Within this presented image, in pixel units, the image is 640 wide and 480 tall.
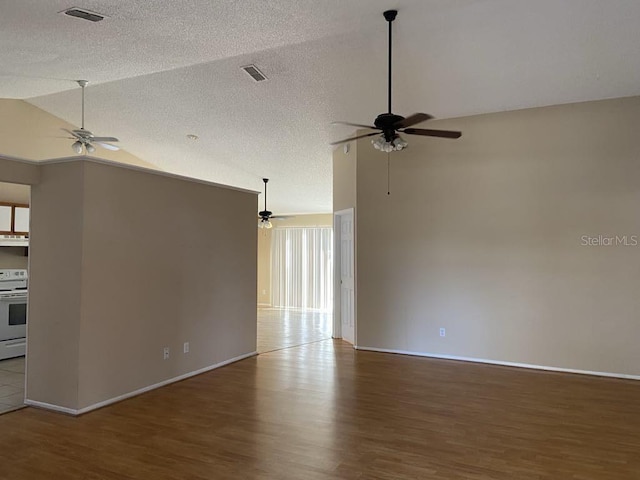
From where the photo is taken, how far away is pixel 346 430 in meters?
3.42

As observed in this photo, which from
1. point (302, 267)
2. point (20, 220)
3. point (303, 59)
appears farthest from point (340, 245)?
point (20, 220)

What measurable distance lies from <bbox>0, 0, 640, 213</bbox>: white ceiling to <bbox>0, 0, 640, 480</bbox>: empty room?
0.03 meters

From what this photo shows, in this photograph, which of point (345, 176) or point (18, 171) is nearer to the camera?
point (18, 171)

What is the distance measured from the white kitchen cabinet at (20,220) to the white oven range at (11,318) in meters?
0.88

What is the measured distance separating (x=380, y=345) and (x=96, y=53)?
4.95 meters

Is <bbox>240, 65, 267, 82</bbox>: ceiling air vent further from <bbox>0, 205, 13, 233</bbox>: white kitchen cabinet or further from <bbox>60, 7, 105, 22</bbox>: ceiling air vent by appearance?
<bbox>0, 205, 13, 233</bbox>: white kitchen cabinet

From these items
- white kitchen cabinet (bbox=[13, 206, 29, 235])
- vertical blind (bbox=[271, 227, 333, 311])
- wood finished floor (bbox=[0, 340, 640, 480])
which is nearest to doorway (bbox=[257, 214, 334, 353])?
vertical blind (bbox=[271, 227, 333, 311])

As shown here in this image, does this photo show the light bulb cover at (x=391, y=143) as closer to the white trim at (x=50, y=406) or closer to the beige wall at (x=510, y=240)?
the beige wall at (x=510, y=240)

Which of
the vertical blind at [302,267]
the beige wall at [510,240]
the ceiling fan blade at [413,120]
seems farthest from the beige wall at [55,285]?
the vertical blind at [302,267]

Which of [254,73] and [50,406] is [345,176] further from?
[50,406]

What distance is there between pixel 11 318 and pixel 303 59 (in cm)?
489

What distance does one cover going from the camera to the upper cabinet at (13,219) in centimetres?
638

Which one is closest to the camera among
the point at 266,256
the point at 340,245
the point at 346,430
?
the point at 346,430

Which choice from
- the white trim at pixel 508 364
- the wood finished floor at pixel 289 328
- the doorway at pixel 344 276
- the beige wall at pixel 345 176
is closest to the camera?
the white trim at pixel 508 364
